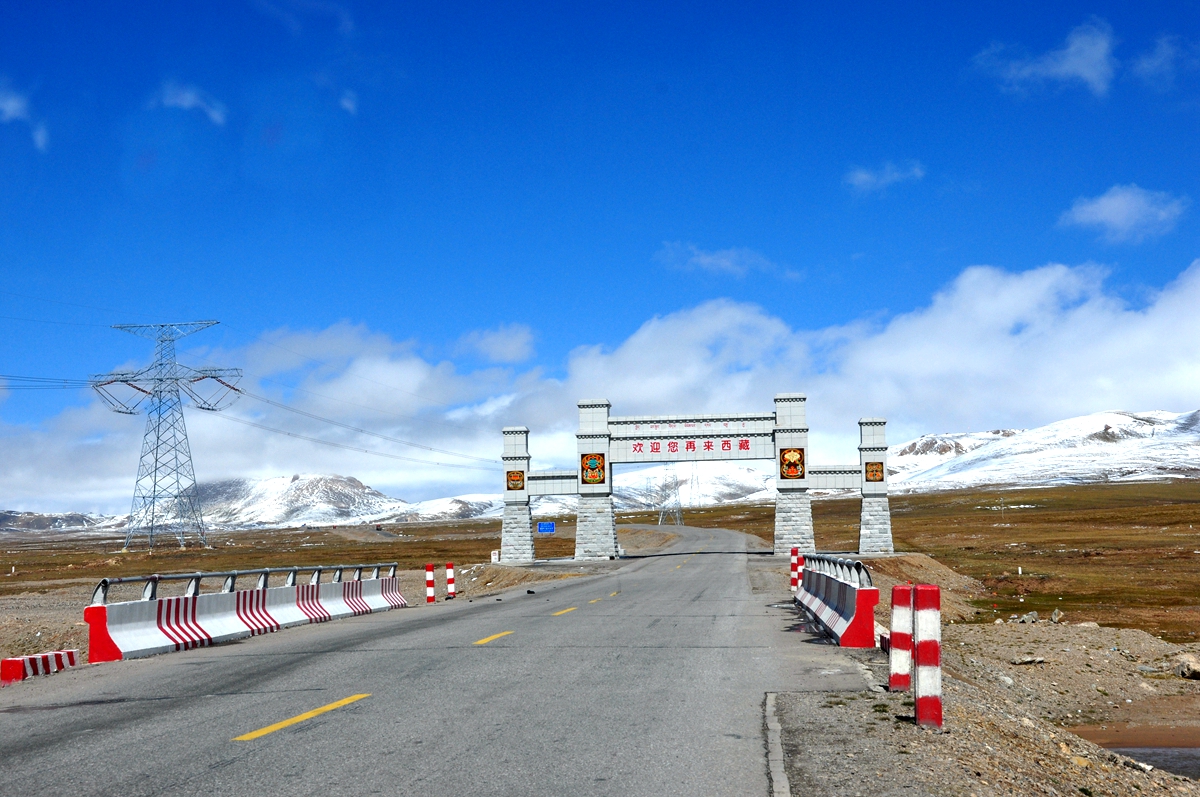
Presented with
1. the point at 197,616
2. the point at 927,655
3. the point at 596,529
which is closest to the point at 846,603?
the point at 927,655

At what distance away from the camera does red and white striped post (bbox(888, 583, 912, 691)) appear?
364 inches

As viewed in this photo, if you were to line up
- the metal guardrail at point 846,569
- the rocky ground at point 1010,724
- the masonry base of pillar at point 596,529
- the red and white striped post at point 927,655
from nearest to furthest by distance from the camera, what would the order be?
the rocky ground at point 1010,724
the red and white striped post at point 927,655
the metal guardrail at point 846,569
the masonry base of pillar at point 596,529

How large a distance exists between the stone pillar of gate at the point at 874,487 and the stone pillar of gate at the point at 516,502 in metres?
20.2

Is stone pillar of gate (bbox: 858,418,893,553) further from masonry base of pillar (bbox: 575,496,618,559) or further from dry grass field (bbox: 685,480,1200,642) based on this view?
masonry base of pillar (bbox: 575,496,618,559)

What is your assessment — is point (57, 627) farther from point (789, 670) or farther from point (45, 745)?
point (789, 670)

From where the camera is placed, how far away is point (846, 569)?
16312 mm

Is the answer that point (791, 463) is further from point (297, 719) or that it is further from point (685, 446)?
point (297, 719)

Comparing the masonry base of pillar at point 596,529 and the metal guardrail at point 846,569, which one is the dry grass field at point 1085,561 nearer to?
the metal guardrail at point 846,569

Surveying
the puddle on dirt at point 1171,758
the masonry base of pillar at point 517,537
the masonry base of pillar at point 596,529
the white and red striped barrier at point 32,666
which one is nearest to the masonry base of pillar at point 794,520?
the masonry base of pillar at point 596,529

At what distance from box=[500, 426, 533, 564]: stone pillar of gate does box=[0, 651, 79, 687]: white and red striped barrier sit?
140ft

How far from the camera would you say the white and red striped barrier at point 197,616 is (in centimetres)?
1405

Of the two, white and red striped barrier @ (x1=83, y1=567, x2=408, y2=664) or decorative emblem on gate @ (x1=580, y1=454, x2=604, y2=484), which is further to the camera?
decorative emblem on gate @ (x1=580, y1=454, x2=604, y2=484)

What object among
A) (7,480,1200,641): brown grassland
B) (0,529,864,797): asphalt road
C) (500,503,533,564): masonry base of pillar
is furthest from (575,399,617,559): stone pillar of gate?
(0,529,864,797): asphalt road

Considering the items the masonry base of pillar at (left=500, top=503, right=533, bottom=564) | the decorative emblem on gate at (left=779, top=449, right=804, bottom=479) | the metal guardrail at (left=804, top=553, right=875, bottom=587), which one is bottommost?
the masonry base of pillar at (left=500, top=503, right=533, bottom=564)
